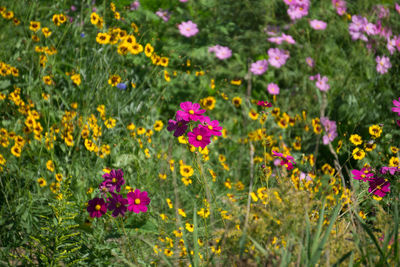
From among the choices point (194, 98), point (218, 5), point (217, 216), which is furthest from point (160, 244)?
point (218, 5)

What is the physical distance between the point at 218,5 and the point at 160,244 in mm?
2382

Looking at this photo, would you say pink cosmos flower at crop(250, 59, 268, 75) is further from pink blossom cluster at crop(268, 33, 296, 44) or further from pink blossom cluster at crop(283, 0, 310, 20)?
pink blossom cluster at crop(283, 0, 310, 20)

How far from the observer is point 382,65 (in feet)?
10.5

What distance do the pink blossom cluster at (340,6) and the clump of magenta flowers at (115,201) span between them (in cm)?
301

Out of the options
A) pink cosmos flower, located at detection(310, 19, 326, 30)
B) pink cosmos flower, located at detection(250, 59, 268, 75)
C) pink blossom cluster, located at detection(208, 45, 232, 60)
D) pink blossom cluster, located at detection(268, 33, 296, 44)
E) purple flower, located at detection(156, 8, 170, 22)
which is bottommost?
pink cosmos flower, located at detection(250, 59, 268, 75)

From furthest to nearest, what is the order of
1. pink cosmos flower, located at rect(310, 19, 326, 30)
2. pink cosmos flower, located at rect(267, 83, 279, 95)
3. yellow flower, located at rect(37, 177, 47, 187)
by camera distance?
1. pink cosmos flower, located at rect(310, 19, 326, 30)
2. pink cosmos flower, located at rect(267, 83, 279, 95)
3. yellow flower, located at rect(37, 177, 47, 187)

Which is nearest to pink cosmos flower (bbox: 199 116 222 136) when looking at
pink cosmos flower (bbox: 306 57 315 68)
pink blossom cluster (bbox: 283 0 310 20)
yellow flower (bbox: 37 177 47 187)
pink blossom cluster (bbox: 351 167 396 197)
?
pink blossom cluster (bbox: 351 167 396 197)

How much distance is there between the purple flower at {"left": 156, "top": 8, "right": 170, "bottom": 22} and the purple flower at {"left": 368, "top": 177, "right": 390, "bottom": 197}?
7.85 ft

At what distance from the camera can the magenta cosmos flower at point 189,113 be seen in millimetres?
1466

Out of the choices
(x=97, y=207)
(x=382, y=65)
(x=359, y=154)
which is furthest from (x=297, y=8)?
(x=97, y=207)

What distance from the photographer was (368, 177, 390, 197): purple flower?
157 cm

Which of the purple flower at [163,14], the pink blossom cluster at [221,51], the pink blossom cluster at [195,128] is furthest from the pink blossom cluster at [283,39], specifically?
the pink blossom cluster at [195,128]

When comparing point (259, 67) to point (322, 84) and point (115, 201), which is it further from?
point (115, 201)

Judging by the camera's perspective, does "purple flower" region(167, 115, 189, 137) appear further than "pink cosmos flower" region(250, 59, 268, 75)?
No
